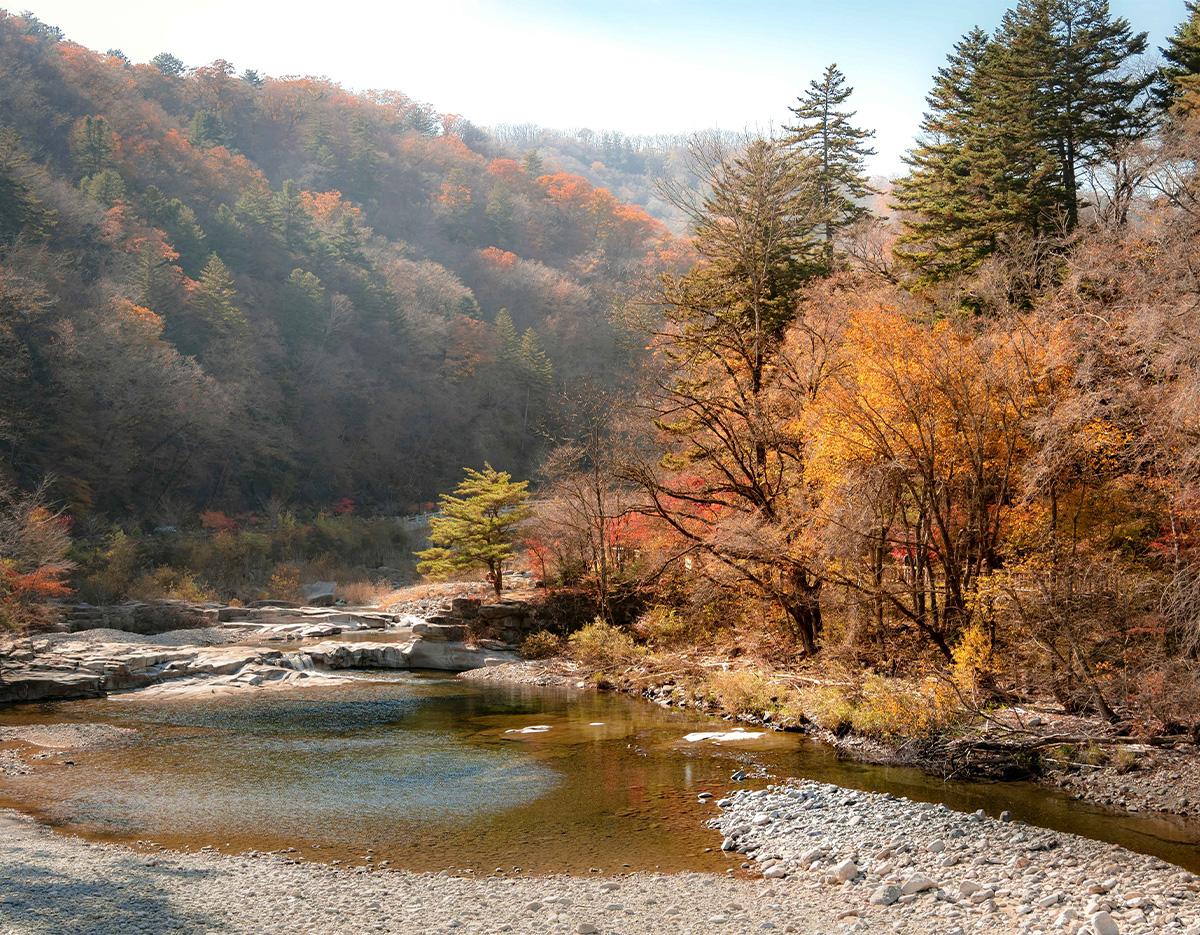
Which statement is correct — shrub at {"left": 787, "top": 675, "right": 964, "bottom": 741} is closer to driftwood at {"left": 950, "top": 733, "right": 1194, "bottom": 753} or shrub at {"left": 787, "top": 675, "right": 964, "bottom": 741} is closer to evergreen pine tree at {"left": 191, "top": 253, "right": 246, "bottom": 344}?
driftwood at {"left": 950, "top": 733, "right": 1194, "bottom": 753}

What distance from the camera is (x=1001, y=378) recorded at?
15.4 meters

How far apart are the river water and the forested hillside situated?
17.3 m

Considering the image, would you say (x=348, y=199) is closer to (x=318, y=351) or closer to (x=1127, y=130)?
(x=318, y=351)

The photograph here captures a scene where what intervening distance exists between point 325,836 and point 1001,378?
12.5 m

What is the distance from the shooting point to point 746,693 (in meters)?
16.9

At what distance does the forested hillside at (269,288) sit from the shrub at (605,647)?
11.3 meters

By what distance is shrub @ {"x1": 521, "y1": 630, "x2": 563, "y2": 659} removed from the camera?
25.2 metres

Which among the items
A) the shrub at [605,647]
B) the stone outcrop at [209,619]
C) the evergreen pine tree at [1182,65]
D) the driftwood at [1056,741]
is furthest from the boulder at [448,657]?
the evergreen pine tree at [1182,65]

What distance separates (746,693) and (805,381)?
23.5ft

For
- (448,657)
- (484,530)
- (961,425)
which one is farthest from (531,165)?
(961,425)

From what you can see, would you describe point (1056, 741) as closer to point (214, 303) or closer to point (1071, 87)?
point (1071, 87)

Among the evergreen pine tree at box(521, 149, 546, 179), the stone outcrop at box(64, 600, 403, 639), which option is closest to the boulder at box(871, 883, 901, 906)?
the stone outcrop at box(64, 600, 403, 639)

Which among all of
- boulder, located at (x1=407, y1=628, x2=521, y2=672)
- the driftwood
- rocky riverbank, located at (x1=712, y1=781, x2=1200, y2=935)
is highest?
the driftwood

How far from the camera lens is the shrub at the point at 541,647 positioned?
25219mm
